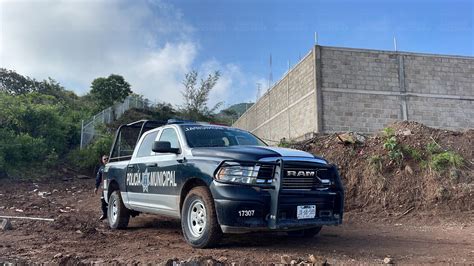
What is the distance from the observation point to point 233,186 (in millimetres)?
4809

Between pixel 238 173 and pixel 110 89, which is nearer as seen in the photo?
pixel 238 173

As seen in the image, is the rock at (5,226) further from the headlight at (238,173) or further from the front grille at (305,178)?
the front grille at (305,178)

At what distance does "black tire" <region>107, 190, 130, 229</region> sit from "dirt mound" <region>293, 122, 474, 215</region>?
5104mm

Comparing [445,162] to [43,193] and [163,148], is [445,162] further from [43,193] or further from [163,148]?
[43,193]

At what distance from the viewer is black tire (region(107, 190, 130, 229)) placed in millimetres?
7590

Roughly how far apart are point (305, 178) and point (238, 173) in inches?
34.9

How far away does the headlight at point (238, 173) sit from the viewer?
484cm

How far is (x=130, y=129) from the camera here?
938 cm

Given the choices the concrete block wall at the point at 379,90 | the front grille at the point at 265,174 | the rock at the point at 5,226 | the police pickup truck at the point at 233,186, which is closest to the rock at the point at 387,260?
the police pickup truck at the point at 233,186

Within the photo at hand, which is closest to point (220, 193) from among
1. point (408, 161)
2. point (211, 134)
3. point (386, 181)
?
point (211, 134)

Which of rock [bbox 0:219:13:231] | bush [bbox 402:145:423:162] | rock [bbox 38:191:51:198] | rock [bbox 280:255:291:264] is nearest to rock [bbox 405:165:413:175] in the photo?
bush [bbox 402:145:423:162]

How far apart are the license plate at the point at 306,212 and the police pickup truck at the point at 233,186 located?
0.01m

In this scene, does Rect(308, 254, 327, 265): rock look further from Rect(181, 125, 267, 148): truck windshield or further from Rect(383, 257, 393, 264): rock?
Rect(181, 125, 267, 148): truck windshield

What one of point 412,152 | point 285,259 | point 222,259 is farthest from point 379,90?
point 222,259
